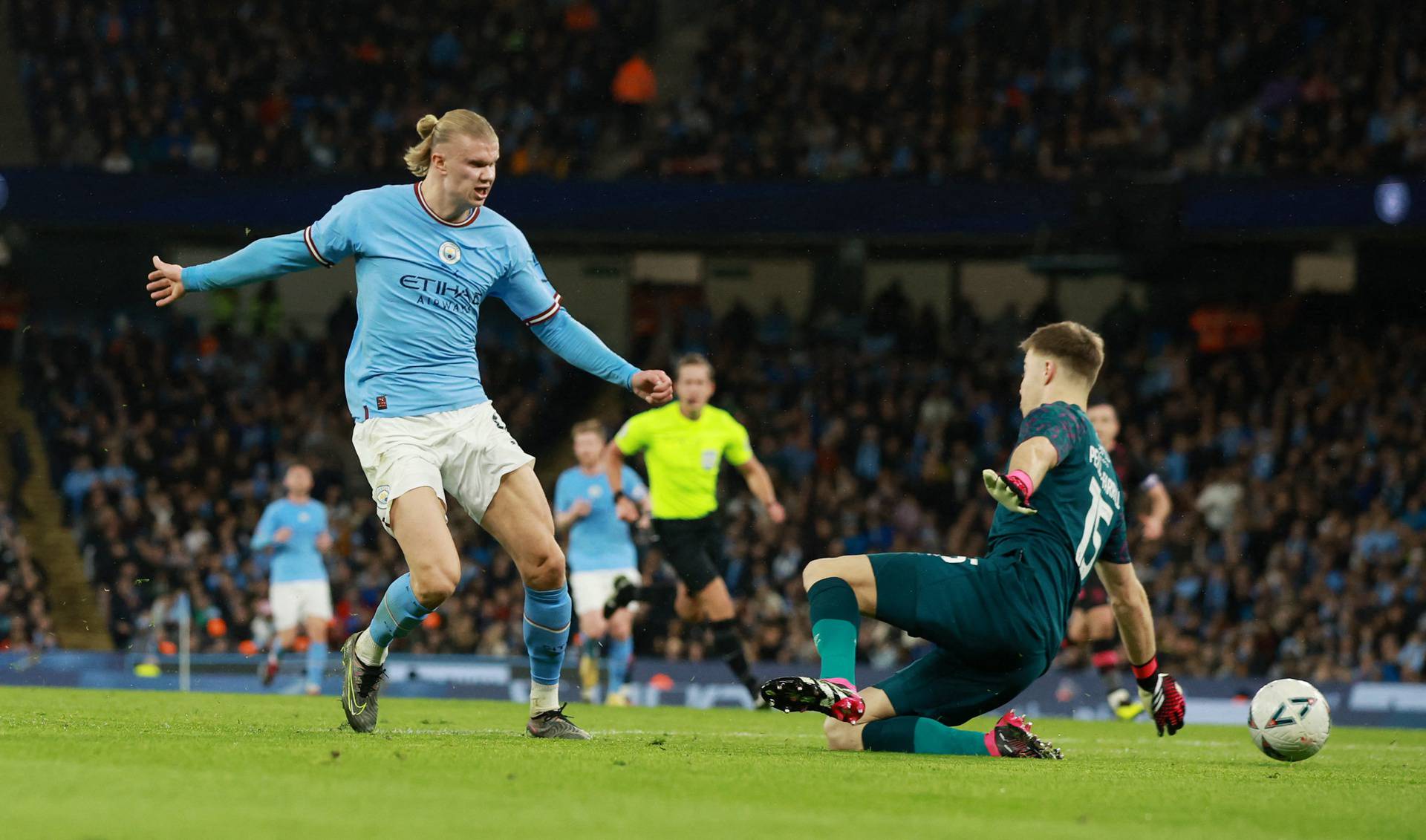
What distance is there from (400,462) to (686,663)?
9.78 meters

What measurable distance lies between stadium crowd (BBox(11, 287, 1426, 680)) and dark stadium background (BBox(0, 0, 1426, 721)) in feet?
0.19

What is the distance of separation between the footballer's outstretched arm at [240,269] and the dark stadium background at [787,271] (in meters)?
11.4

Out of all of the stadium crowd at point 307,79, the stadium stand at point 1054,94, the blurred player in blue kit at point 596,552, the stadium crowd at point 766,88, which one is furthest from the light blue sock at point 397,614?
the stadium crowd at point 307,79

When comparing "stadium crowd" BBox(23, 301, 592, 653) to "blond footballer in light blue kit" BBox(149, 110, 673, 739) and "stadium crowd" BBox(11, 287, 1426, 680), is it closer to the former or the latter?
"stadium crowd" BBox(11, 287, 1426, 680)

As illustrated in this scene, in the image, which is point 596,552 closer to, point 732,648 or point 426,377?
point 732,648

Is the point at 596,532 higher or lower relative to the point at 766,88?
lower

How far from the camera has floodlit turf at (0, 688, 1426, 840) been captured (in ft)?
13.1

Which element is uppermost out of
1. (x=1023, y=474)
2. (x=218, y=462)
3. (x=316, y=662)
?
(x=1023, y=474)

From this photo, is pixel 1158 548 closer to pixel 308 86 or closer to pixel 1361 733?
pixel 1361 733

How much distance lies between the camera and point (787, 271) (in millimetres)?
25469

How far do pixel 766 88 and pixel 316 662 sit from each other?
Answer: 36.6 ft

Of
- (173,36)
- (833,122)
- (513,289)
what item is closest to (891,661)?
(833,122)

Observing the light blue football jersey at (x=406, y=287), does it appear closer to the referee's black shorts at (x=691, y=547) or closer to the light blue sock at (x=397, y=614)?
the light blue sock at (x=397, y=614)

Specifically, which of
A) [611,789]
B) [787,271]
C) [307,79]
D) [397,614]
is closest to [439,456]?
[397,614]
